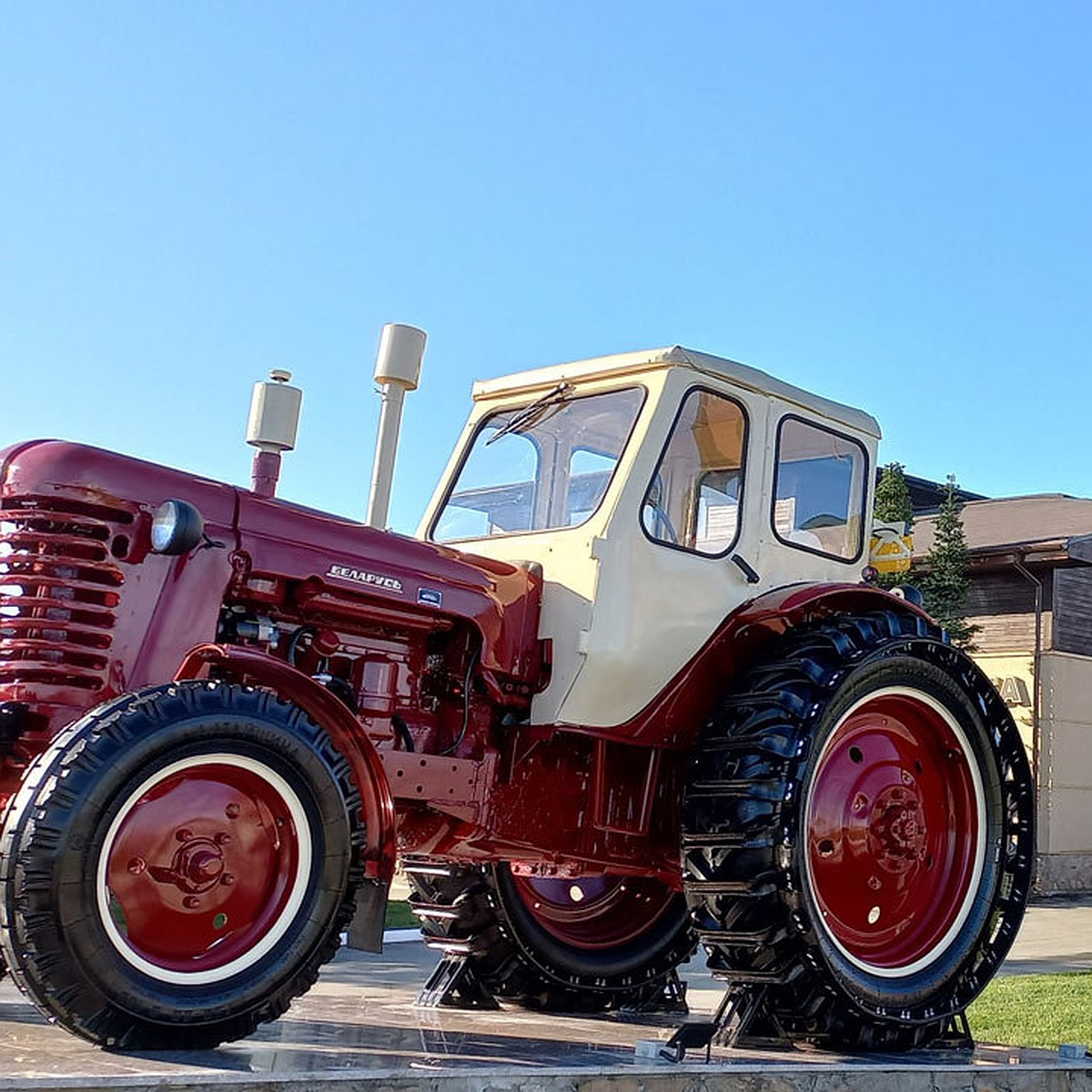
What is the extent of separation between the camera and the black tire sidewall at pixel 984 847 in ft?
16.0

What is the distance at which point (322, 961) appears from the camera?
3998mm

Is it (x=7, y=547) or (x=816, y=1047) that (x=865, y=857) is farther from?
(x=7, y=547)

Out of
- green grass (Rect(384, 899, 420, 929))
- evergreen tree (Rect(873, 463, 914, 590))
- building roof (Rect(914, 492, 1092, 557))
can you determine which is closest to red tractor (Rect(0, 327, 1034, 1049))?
green grass (Rect(384, 899, 420, 929))

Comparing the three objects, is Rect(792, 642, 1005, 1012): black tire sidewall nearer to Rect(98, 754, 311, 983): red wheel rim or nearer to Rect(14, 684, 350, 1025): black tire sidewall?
Rect(14, 684, 350, 1025): black tire sidewall

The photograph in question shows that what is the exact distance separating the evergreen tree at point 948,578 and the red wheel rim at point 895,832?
1447cm

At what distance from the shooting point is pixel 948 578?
65.2ft

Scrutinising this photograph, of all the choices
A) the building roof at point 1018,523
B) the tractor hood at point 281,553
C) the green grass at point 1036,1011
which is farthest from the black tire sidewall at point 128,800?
the building roof at point 1018,523

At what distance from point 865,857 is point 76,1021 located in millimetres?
2988

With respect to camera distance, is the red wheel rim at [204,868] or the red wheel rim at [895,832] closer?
the red wheel rim at [204,868]

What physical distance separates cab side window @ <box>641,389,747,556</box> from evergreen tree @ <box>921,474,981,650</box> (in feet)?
48.4

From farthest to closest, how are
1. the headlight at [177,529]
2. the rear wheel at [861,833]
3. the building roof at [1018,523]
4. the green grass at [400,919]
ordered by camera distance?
1. the building roof at [1018,523]
2. the green grass at [400,919]
3. the rear wheel at [861,833]
4. the headlight at [177,529]

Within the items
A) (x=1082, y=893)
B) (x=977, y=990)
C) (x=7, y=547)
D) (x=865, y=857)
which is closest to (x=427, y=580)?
(x=7, y=547)

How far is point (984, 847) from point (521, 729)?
75.2 inches

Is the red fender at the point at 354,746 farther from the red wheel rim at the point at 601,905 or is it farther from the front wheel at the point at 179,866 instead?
the red wheel rim at the point at 601,905
